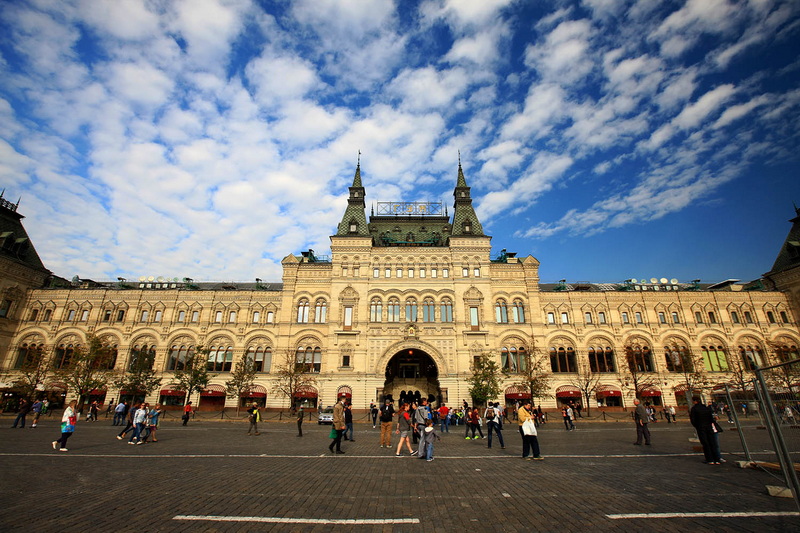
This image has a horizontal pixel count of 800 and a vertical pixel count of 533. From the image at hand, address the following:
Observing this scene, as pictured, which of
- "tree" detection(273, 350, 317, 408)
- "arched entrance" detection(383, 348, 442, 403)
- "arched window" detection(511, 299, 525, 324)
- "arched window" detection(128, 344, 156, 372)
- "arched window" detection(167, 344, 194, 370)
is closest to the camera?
"tree" detection(273, 350, 317, 408)

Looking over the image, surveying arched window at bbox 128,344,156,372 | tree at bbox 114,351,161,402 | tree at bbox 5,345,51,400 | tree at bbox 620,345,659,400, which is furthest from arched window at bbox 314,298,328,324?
tree at bbox 620,345,659,400

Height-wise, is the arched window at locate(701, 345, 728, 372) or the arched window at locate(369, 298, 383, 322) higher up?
the arched window at locate(369, 298, 383, 322)

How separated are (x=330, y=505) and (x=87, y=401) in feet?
160

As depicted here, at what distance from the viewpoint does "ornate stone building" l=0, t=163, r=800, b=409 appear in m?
41.5

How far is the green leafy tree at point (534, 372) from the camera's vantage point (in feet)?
122

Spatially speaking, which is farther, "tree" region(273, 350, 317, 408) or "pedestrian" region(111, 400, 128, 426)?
"tree" region(273, 350, 317, 408)

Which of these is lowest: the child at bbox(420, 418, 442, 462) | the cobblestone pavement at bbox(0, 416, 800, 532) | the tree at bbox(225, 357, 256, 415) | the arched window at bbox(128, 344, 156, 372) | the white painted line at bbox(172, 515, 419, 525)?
the white painted line at bbox(172, 515, 419, 525)

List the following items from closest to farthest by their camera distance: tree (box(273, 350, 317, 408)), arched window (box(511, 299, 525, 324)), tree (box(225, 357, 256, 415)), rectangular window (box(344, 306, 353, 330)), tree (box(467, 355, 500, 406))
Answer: tree (box(467, 355, 500, 406))
tree (box(225, 357, 256, 415))
tree (box(273, 350, 317, 408))
rectangular window (box(344, 306, 353, 330))
arched window (box(511, 299, 525, 324))

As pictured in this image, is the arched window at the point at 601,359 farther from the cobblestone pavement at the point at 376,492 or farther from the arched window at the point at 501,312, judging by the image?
the cobblestone pavement at the point at 376,492

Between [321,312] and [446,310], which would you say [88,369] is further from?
[446,310]

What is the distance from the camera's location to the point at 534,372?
4000cm

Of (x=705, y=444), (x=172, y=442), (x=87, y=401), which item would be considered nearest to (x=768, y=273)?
(x=705, y=444)

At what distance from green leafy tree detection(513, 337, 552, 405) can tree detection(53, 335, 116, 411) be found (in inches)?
1684

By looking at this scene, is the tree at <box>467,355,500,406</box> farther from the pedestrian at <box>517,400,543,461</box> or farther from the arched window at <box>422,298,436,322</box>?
the pedestrian at <box>517,400,543,461</box>
